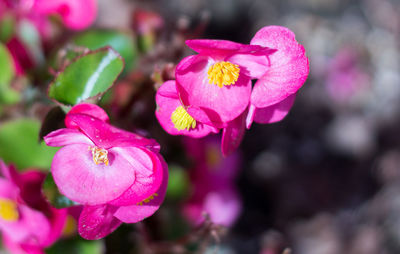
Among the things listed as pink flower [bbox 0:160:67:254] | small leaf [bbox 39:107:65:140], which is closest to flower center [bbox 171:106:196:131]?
small leaf [bbox 39:107:65:140]

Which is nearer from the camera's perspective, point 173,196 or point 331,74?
point 173,196

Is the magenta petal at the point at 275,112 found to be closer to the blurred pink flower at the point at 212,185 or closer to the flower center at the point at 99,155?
the flower center at the point at 99,155

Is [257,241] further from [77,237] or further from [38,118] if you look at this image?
[38,118]

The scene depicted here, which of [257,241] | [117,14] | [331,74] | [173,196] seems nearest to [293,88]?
[173,196]

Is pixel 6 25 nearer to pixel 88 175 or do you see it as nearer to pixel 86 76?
pixel 86 76

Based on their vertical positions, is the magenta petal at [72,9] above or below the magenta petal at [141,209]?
above

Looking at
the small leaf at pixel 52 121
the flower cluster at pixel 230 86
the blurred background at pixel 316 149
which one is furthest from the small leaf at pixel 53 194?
the blurred background at pixel 316 149
